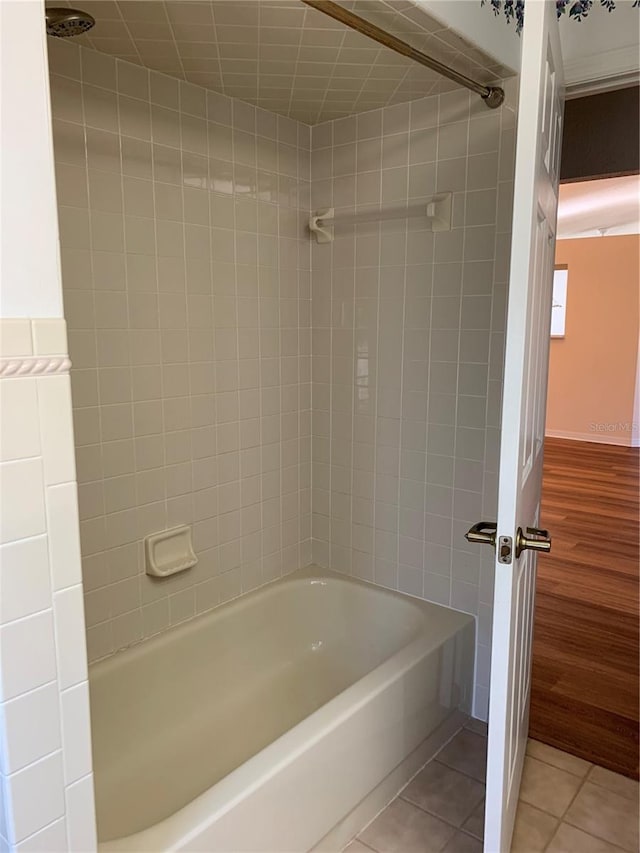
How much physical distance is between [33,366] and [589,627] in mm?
2872

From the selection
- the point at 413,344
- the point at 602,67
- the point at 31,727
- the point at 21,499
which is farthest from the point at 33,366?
the point at 602,67

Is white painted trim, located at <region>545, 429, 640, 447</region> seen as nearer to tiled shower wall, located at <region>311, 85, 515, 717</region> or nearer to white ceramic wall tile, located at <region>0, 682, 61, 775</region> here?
tiled shower wall, located at <region>311, 85, 515, 717</region>

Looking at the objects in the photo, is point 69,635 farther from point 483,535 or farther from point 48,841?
point 483,535

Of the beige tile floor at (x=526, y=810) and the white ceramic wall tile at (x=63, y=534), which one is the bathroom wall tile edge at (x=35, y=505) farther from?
the beige tile floor at (x=526, y=810)

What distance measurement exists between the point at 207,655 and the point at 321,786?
691mm

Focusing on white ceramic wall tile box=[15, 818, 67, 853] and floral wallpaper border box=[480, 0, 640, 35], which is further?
floral wallpaper border box=[480, 0, 640, 35]

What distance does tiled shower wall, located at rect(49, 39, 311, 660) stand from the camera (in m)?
1.82

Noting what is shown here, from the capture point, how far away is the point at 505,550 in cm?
139

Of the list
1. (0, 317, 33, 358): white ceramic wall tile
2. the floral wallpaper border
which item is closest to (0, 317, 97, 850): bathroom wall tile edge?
(0, 317, 33, 358): white ceramic wall tile

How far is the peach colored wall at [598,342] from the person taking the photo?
6.81 meters

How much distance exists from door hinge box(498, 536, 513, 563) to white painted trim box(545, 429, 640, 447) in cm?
623

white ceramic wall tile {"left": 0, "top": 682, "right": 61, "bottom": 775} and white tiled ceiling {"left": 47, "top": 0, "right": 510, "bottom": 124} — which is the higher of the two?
white tiled ceiling {"left": 47, "top": 0, "right": 510, "bottom": 124}

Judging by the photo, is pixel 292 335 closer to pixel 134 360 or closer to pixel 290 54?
pixel 134 360

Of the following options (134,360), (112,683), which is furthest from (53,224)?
(112,683)
